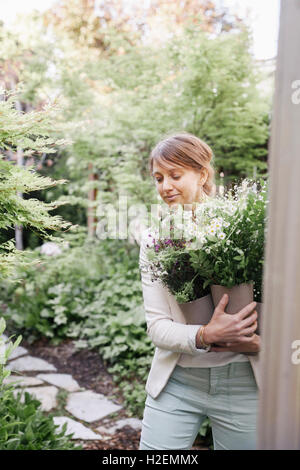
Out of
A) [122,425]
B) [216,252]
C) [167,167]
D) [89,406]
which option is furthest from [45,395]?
[216,252]

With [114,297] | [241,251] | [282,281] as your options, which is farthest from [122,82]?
[282,281]

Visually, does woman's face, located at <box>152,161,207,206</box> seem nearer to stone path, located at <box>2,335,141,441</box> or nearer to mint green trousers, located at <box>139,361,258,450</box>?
mint green trousers, located at <box>139,361,258,450</box>

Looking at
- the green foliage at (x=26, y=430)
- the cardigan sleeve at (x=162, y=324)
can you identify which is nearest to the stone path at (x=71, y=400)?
the green foliage at (x=26, y=430)

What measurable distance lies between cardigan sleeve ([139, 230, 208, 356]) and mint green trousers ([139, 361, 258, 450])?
0.12 metres

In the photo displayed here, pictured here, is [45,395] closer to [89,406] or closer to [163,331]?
[89,406]

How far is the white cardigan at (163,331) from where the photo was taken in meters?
1.50

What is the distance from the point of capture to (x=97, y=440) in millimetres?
3088

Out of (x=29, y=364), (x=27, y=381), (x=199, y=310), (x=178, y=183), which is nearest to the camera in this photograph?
(x=199, y=310)

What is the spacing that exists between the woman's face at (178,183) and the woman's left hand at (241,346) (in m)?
0.60

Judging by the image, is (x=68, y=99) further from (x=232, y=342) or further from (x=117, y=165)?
(x=232, y=342)

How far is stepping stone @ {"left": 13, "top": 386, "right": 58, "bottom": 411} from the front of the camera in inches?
139

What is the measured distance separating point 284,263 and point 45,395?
3435mm

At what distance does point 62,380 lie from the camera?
13.2 feet

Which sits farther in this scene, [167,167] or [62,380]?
[62,380]
